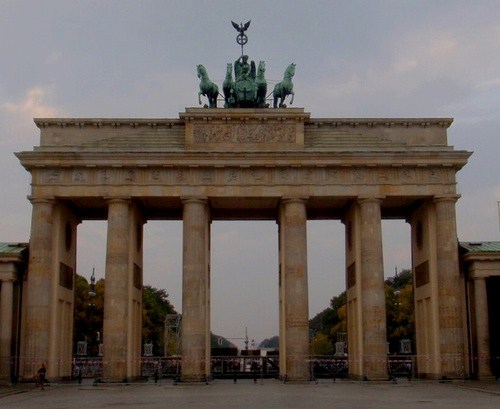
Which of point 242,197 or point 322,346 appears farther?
point 322,346

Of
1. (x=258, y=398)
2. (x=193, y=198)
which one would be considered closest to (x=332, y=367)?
(x=193, y=198)

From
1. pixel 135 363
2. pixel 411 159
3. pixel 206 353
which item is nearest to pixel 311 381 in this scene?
pixel 206 353

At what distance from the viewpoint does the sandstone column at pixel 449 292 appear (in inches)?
1946

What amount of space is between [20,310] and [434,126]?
30.8 meters

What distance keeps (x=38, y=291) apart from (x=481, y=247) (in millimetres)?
30670

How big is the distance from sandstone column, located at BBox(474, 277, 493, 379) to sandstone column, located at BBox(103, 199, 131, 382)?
22990mm

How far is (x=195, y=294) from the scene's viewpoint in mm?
50188

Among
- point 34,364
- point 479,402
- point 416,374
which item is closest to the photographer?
point 479,402

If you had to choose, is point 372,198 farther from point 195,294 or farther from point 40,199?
point 40,199

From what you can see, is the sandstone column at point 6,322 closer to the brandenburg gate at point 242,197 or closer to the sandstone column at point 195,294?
the brandenburg gate at point 242,197

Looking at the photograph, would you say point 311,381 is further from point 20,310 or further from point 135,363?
point 20,310

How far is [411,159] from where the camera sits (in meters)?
51.2

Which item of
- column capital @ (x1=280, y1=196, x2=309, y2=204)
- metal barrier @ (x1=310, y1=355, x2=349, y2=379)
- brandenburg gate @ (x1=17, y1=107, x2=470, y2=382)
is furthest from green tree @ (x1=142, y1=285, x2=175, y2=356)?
column capital @ (x1=280, y1=196, x2=309, y2=204)

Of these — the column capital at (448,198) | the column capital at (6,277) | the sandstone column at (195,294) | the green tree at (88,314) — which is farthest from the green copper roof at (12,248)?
the green tree at (88,314)
